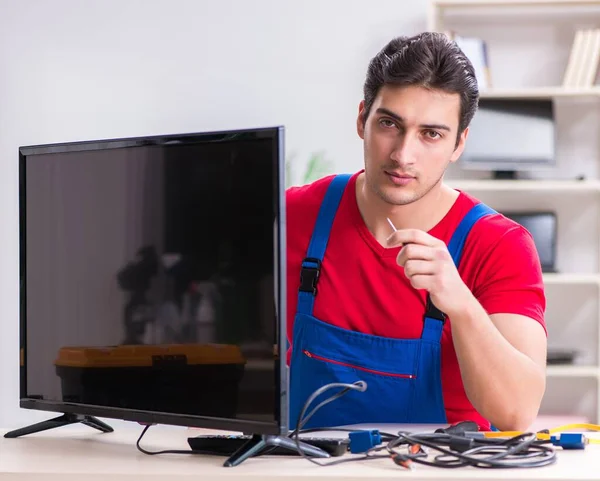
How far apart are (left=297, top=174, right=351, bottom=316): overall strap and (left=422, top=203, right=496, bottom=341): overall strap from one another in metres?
0.22

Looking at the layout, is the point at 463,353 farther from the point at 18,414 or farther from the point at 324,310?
the point at 18,414

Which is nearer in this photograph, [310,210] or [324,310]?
[324,310]

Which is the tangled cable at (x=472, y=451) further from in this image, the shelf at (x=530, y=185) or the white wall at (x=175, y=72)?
the white wall at (x=175, y=72)

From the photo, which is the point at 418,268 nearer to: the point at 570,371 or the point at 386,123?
the point at 386,123

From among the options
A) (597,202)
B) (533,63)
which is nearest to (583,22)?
(533,63)

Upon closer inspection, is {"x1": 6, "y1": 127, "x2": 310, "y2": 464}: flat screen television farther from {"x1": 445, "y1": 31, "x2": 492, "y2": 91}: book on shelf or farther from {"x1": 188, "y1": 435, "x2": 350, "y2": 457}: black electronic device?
{"x1": 445, "y1": 31, "x2": 492, "y2": 91}: book on shelf

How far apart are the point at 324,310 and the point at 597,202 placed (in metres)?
2.65

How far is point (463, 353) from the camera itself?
1357mm

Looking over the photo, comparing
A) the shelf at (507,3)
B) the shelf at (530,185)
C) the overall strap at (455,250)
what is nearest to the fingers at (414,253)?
the overall strap at (455,250)

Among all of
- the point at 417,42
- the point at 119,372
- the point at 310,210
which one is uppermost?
the point at 417,42

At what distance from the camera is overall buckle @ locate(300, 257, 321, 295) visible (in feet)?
5.42

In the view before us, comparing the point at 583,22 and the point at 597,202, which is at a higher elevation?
the point at 583,22

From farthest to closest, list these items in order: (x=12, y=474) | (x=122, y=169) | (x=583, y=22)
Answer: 1. (x=583, y=22)
2. (x=122, y=169)
3. (x=12, y=474)

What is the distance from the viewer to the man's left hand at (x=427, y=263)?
119 centimetres
